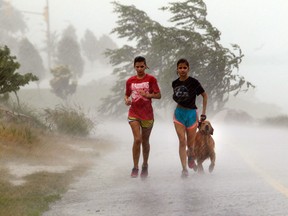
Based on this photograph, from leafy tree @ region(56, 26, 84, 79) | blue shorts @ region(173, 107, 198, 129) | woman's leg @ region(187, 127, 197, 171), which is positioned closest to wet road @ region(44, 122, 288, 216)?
woman's leg @ region(187, 127, 197, 171)

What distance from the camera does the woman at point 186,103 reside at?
25.8ft

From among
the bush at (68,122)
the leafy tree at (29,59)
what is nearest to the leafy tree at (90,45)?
the leafy tree at (29,59)

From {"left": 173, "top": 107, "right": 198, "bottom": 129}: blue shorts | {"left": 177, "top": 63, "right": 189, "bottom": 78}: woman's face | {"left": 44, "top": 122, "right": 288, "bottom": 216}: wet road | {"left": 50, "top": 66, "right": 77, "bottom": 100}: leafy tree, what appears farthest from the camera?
{"left": 50, "top": 66, "right": 77, "bottom": 100}: leafy tree

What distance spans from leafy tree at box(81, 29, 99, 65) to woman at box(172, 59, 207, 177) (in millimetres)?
99369

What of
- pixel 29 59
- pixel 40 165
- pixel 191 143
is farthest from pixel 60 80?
pixel 191 143

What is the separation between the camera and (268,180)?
7906 mm

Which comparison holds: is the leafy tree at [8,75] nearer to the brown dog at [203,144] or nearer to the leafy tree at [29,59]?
the brown dog at [203,144]

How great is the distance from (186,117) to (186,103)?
27 centimetres

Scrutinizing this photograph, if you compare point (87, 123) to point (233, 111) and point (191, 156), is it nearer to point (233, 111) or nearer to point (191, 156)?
point (191, 156)

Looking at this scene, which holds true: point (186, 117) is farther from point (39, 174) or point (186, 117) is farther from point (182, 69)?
point (39, 174)

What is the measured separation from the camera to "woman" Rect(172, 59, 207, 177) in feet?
25.8

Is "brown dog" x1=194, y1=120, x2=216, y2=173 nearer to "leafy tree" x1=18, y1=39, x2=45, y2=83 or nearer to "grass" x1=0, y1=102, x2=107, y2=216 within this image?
"grass" x1=0, y1=102, x2=107, y2=216

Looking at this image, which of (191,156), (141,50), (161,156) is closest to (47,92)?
(141,50)

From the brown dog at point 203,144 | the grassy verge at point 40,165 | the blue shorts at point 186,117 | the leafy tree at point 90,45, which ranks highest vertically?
the leafy tree at point 90,45
